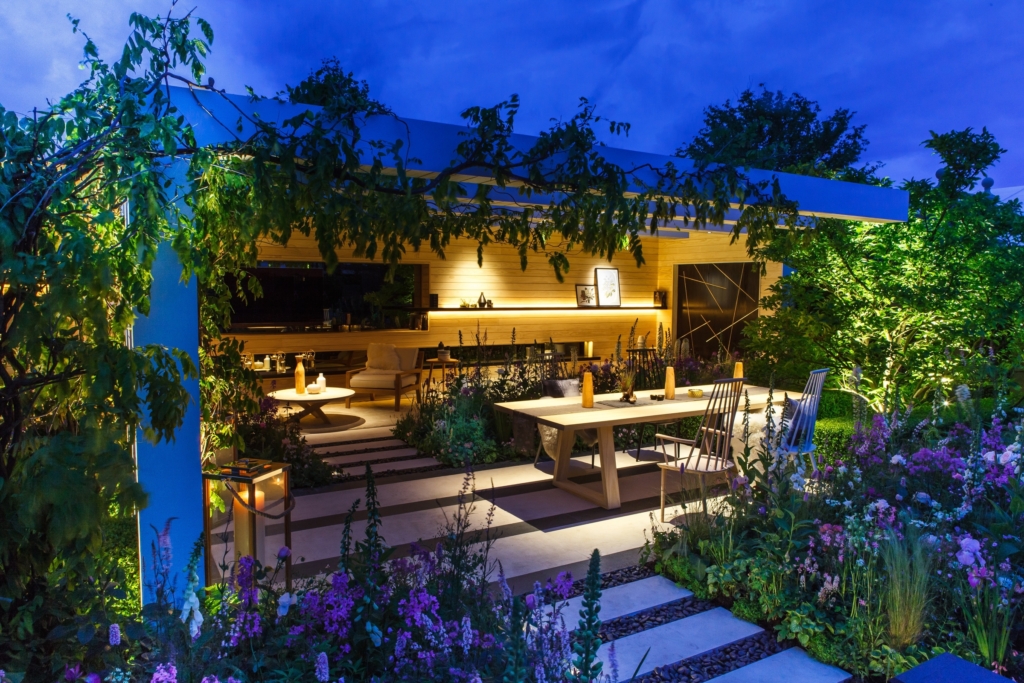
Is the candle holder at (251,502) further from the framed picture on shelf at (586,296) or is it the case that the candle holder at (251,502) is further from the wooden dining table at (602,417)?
the framed picture on shelf at (586,296)

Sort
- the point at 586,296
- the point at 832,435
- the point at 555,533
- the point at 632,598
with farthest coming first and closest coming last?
1. the point at 586,296
2. the point at 832,435
3. the point at 555,533
4. the point at 632,598

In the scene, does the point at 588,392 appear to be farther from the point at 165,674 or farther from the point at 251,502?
the point at 165,674

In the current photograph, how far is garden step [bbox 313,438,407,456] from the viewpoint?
741 centimetres

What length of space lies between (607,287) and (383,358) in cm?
500

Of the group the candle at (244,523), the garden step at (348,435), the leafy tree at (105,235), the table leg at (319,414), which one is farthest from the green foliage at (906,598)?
the table leg at (319,414)

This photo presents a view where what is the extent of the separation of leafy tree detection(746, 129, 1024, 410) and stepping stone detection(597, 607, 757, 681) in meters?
3.63

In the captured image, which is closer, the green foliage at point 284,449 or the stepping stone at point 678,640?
the stepping stone at point 678,640

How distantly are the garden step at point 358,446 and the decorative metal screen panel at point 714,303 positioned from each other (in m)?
6.20

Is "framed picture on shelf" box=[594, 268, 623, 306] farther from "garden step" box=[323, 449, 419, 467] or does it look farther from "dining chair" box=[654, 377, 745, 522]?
"dining chair" box=[654, 377, 745, 522]

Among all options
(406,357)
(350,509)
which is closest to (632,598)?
(350,509)

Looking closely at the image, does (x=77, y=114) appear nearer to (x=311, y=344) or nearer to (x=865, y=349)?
(x=865, y=349)

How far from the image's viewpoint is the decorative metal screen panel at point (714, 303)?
1209 cm

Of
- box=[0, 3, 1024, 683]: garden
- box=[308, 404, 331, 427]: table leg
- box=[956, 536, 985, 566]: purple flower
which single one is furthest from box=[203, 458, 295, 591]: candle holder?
box=[308, 404, 331, 427]: table leg

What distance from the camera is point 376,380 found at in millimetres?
10016
